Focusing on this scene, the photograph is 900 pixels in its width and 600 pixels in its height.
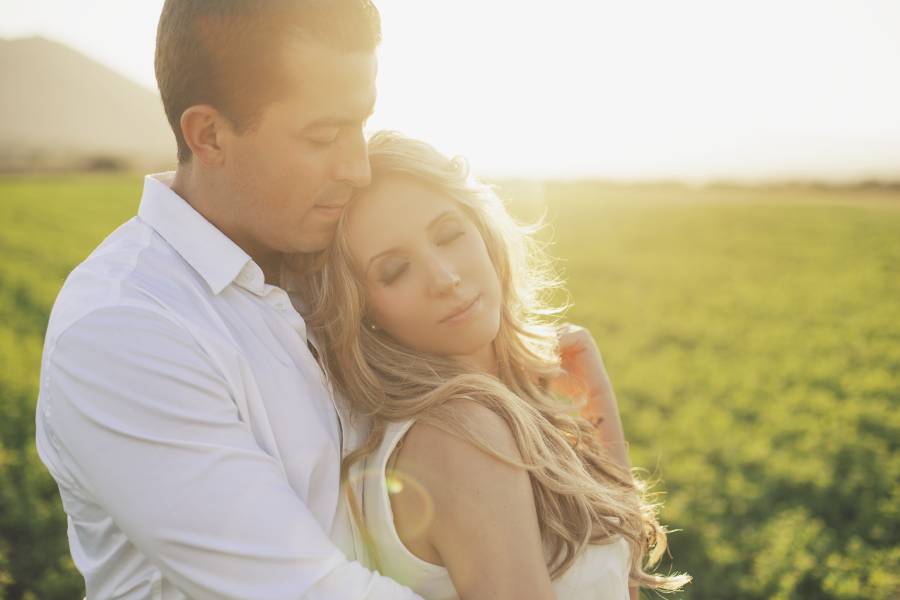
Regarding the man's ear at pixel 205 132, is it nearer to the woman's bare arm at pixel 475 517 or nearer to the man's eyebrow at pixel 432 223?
the man's eyebrow at pixel 432 223

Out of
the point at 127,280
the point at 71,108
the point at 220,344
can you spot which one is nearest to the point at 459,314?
the point at 220,344

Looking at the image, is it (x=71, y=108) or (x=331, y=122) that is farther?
(x=71, y=108)

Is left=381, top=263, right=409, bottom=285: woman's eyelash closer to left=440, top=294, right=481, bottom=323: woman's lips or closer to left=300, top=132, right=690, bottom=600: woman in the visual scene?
left=300, top=132, right=690, bottom=600: woman

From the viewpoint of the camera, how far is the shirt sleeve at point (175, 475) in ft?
5.74

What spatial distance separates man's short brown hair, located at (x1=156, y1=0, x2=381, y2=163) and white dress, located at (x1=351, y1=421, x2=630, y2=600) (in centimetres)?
116

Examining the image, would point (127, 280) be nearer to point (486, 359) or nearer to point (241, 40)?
point (241, 40)

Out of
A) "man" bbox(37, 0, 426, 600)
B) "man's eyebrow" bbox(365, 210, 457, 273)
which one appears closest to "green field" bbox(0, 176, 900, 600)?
"man's eyebrow" bbox(365, 210, 457, 273)

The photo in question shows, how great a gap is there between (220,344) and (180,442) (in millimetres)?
Answer: 360

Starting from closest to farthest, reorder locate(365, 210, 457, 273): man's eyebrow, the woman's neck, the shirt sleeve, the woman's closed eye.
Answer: the shirt sleeve < locate(365, 210, 457, 273): man's eyebrow < the woman's closed eye < the woman's neck

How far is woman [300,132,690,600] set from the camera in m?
2.11

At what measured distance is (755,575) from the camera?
5098 mm

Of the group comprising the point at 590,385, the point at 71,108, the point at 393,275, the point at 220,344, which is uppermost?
the point at 393,275

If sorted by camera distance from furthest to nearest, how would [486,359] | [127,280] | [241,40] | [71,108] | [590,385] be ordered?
[71,108] → [590,385] → [486,359] → [241,40] → [127,280]

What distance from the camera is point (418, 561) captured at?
7.25ft
